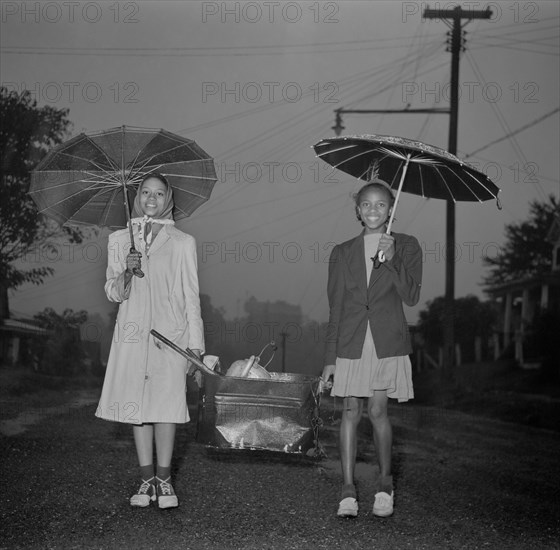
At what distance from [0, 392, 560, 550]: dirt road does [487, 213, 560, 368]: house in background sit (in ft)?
29.2

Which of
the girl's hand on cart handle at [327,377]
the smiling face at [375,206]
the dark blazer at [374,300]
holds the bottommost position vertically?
the girl's hand on cart handle at [327,377]

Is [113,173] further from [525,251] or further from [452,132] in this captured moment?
[525,251]

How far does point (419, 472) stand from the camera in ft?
27.8

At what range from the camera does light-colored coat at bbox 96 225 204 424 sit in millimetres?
5250

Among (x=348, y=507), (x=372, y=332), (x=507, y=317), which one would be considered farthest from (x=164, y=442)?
(x=507, y=317)

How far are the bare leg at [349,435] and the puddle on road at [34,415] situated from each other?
17.1 ft

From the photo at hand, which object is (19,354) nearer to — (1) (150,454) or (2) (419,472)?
(2) (419,472)

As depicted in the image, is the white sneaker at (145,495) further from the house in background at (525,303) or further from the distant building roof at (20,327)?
the house in background at (525,303)

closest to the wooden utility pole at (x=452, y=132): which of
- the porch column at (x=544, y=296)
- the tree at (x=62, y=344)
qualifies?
the porch column at (x=544, y=296)

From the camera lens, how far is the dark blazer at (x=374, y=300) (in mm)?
5402

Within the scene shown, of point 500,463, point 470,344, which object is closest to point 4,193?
point 500,463

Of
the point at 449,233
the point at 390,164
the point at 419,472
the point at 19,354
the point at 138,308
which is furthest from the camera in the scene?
the point at 449,233

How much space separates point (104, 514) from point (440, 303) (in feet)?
46.3

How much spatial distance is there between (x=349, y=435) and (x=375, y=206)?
5.22 ft
